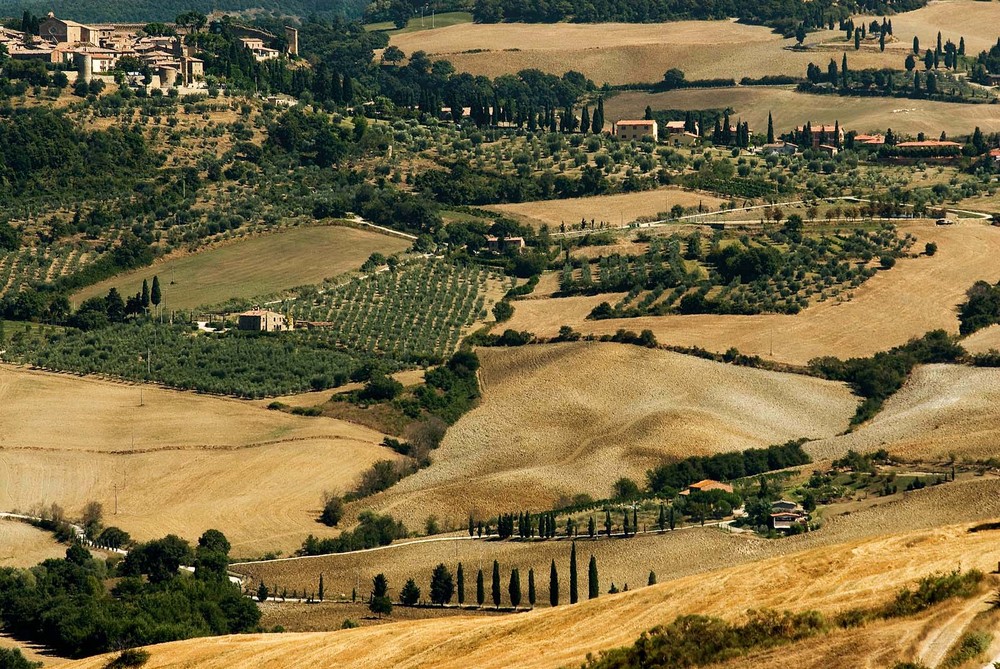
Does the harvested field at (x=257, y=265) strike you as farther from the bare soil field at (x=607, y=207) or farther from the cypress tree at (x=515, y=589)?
the cypress tree at (x=515, y=589)

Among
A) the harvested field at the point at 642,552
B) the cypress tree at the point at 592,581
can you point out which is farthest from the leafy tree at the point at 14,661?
the cypress tree at the point at 592,581

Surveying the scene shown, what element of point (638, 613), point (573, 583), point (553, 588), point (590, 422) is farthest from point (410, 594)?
point (638, 613)

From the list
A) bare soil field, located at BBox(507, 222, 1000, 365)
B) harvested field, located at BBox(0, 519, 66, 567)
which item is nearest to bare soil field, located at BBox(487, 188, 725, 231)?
bare soil field, located at BBox(507, 222, 1000, 365)

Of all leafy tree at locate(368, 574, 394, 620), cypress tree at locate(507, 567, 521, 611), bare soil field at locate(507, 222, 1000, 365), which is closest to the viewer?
cypress tree at locate(507, 567, 521, 611)

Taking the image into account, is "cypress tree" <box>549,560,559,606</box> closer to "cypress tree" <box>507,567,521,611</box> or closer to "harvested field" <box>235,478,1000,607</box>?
"cypress tree" <box>507,567,521,611</box>

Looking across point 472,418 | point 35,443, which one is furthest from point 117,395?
point 472,418
